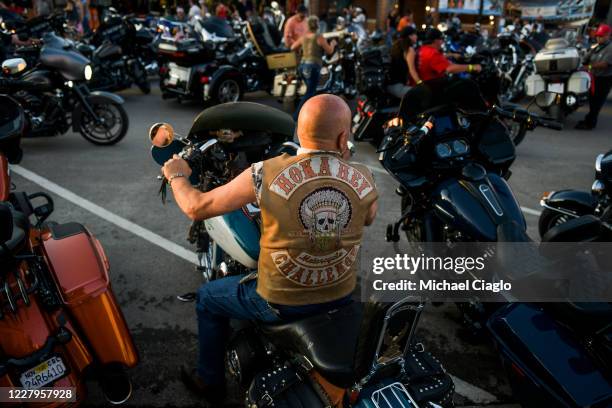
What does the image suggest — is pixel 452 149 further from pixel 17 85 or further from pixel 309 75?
pixel 309 75

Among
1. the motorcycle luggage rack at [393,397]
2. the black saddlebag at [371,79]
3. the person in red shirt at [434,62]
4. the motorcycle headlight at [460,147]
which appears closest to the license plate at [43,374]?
the motorcycle luggage rack at [393,397]

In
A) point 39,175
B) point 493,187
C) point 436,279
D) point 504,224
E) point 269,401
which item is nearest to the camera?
point 269,401

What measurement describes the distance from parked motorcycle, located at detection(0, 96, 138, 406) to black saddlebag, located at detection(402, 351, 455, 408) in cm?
144

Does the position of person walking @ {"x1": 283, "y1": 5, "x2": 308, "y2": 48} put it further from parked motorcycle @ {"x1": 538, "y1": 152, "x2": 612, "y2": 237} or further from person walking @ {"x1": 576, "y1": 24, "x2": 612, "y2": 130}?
parked motorcycle @ {"x1": 538, "y1": 152, "x2": 612, "y2": 237}

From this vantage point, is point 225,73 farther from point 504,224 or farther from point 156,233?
point 504,224

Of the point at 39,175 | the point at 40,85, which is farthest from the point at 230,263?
the point at 40,85

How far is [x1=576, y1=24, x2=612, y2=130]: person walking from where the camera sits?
891cm

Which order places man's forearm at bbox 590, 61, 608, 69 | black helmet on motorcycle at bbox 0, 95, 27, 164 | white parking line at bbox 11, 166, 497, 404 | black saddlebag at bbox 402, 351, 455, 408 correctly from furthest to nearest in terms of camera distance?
1. man's forearm at bbox 590, 61, 608, 69
2. black helmet on motorcycle at bbox 0, 95, 27, 164
3. white parking line at bbox 11, 166, 497, 404
4. black saddlebag at bbox 402, 351, 455, 408

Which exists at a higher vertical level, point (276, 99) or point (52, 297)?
point (52, 297)

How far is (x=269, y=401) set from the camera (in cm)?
193

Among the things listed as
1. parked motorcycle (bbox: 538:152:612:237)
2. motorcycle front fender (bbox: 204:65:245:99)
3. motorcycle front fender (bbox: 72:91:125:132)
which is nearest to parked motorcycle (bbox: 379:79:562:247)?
parked motorcycle (bbox: 538:152:612:237)

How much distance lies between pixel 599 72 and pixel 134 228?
8507mm

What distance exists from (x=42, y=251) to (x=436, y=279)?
2.61m

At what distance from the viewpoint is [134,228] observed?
4.76 m
